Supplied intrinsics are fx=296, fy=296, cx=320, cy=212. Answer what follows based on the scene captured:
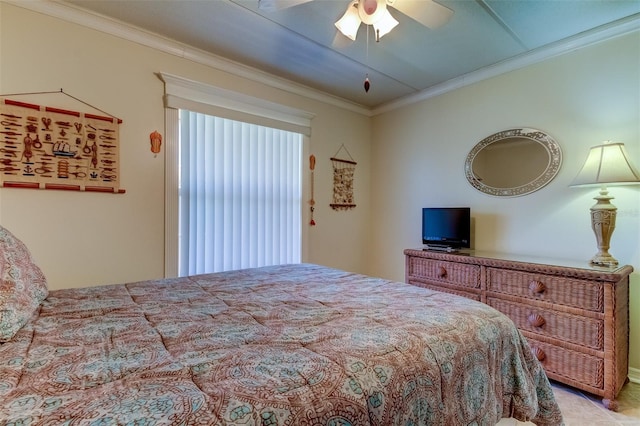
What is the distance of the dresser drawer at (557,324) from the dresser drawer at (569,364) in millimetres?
77

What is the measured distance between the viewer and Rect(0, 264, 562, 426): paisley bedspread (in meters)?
0.64

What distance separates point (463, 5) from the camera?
1.95 m

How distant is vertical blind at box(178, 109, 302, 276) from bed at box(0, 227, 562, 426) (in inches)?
41.5

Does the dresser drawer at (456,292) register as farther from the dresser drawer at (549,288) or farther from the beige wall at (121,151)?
the beige wall at (121,151)

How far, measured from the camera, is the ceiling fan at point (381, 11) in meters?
1.58

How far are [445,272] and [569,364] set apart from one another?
964 mm

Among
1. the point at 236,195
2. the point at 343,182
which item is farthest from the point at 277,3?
the point at 343,182

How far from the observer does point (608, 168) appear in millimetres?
2010

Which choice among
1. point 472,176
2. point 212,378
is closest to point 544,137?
point 472,176

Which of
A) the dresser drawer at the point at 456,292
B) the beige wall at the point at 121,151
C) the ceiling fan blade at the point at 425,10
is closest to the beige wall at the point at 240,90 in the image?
the beige wall at the point at 121,151

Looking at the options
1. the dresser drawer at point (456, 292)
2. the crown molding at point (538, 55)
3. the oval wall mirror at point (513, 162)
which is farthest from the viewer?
the oval wall mirror at point (513, 162)

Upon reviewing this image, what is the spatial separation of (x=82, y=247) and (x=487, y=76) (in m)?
3.70

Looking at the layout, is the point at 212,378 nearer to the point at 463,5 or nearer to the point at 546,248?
the point at 463,5

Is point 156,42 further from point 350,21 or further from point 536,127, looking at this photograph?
point 536,127
